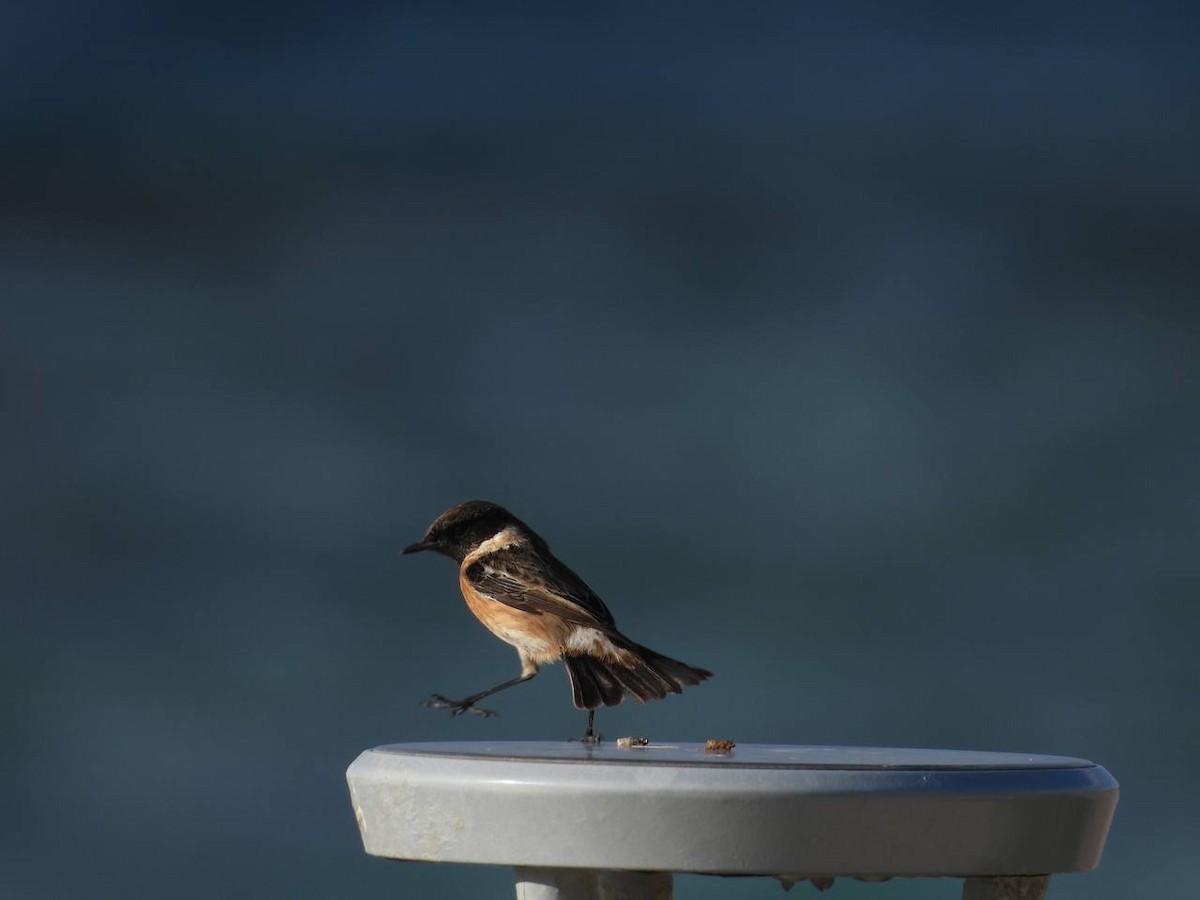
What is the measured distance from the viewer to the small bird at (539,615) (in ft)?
10.4

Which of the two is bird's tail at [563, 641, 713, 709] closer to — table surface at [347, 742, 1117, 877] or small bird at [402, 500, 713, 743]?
small bird at [402, 500, 713, 743]

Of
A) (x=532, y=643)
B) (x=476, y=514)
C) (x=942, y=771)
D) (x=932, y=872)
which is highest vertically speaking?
(x=476, y=514)

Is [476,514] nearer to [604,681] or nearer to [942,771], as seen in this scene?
[604,681]

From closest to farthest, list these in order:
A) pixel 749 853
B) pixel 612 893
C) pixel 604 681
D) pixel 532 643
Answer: pixel 749 853, pixel 612 893, pixel 604 681, pixel 532 643

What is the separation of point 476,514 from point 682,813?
1822mm

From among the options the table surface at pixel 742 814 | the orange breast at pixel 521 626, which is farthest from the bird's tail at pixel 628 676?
the table surface at pixel 742 814

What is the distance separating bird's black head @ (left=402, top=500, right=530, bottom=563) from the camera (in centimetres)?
371

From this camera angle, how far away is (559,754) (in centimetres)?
230

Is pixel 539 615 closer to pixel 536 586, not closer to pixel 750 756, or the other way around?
pixel 536 586

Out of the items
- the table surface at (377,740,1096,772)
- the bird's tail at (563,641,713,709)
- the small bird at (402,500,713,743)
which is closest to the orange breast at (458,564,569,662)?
the small bird at (402,500,713,743)

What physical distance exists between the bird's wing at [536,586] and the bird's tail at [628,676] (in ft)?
0.32

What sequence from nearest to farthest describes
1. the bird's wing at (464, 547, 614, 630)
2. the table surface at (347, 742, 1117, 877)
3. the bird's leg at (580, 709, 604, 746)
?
1. the table surface at (347, 742, 1117, 877)
2. the bird's leg at (580, 709, 604, 746)
3. the bird's wing at (464, 547, 614, 630)

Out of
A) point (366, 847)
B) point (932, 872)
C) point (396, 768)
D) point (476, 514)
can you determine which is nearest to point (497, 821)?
point (396, 768)

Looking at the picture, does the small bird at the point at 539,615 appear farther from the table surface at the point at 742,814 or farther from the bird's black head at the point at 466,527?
the table surface at the point at 742,814
